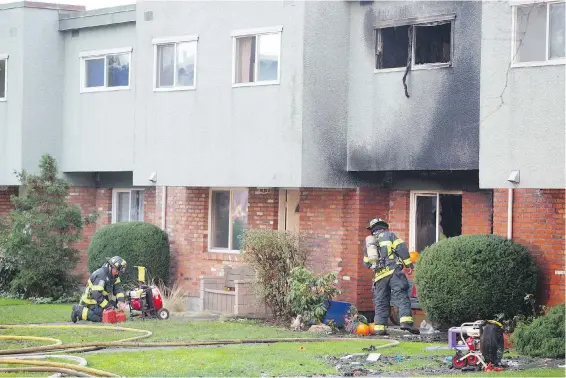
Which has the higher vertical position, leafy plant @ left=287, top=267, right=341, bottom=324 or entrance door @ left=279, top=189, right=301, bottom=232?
entrance door @ left=279, top=189, right=301, bottom=232

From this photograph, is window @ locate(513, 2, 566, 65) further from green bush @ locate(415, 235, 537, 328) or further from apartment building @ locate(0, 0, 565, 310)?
green bush @ locate(415, 235, 537, 328)

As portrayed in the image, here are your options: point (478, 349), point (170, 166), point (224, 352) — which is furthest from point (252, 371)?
point (170, 166)

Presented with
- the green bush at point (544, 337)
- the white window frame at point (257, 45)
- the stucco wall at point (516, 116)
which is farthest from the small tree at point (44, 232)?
the green bush at point (544, 337)

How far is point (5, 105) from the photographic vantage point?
28688 mm

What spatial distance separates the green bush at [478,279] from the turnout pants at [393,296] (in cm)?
77

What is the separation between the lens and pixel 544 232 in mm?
18625

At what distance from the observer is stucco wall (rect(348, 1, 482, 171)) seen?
20219mm

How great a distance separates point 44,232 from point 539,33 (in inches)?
507

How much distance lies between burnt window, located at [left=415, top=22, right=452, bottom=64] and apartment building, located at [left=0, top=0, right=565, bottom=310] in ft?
0.10

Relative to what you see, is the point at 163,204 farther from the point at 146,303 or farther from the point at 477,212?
the point at 477,212

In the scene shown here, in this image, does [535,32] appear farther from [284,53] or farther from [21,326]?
[21,326]

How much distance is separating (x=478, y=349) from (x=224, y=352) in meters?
3.76

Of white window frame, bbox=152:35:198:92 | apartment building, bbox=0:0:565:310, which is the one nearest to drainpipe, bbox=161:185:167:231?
apartment building, bbox=0:0:565:310

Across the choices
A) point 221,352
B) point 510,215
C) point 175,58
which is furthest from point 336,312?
point 175,58
